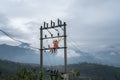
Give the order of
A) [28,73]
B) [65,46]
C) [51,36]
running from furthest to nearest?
1. [28,73]
2. [51,36]
3. [65,46]

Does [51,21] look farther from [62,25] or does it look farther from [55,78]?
[55,78]

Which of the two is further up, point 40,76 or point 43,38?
point 43,38

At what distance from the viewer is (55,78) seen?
113 feet

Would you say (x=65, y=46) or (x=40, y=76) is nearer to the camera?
(x=65, y=46)

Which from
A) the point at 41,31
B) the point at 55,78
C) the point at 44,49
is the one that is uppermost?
the point at 41,31

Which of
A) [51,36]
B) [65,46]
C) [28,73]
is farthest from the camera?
[28,73]

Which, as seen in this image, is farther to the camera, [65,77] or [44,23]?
[44,23]

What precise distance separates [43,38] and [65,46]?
413cm

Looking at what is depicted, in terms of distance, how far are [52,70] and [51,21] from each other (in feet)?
22.2

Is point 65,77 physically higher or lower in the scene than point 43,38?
lower

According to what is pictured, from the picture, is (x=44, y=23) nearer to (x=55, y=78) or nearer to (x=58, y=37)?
(x=58, y=37)

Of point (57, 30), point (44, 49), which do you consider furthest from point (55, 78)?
point (57, 30)

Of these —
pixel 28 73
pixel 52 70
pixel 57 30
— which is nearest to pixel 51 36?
pixel 57 30

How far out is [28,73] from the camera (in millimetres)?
55125
